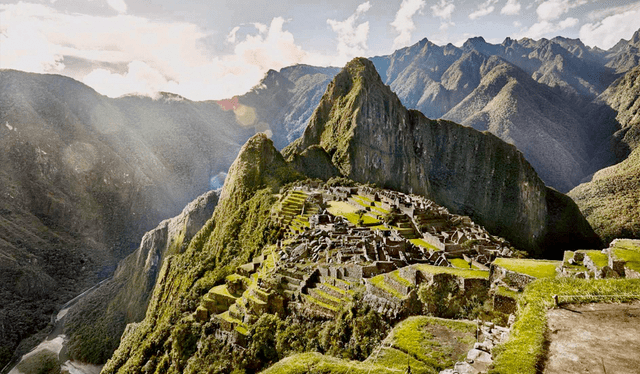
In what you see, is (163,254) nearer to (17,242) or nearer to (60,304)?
(60,304)

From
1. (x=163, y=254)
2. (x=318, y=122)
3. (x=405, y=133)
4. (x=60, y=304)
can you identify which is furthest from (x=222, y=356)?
(x=405, y=133)

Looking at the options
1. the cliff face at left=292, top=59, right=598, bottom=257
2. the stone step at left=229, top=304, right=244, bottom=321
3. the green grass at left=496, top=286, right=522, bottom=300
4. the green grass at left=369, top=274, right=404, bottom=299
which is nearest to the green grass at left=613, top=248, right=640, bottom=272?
the green grass at left=496, top=286, right=522, bottom=300

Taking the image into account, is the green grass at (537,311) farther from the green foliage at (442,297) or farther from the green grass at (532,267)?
the green foliage at (442,297)

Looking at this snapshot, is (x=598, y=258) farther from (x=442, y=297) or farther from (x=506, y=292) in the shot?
(x=442, y=297)

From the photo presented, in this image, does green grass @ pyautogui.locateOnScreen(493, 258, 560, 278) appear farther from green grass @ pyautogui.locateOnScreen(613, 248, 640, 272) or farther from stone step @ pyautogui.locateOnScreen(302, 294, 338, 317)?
stone step @ pyautogui.locateOnScreen(302, 294, 338, 317)

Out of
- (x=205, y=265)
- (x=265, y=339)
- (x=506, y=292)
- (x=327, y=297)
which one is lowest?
(x=265, y=339)

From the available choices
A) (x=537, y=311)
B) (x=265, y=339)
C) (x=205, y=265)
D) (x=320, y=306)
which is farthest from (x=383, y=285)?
(x=205, y=265)
